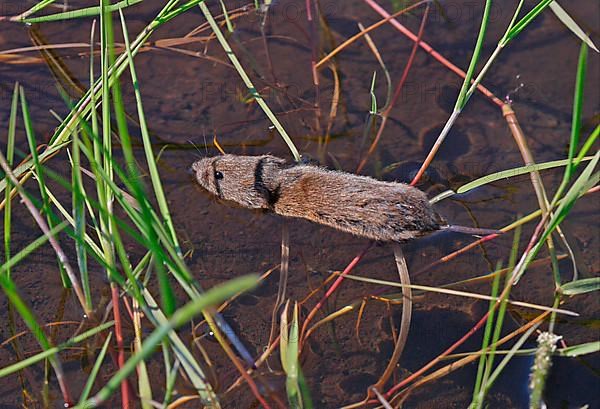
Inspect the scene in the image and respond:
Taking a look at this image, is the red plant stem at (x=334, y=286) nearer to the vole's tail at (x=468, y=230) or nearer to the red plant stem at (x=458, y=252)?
the red plant stem at (x=458, y=252)

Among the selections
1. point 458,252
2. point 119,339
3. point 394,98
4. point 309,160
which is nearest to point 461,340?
point 458,252

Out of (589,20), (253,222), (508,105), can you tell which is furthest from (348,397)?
(589,20)

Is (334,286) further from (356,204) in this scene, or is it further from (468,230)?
(468,230)

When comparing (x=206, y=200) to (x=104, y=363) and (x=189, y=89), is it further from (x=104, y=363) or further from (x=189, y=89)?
(x=104, y=363)

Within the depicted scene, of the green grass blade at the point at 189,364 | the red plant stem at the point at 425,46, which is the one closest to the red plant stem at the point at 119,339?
the green grass blade at the point at 189,364

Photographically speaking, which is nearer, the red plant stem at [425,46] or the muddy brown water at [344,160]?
the muddy brown water at [344,160]

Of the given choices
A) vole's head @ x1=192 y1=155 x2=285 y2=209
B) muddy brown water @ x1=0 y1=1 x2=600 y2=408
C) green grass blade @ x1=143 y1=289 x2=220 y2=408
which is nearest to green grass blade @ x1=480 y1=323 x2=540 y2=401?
muddy brown water @ x1=0 y1=1 x2=600 y2=408

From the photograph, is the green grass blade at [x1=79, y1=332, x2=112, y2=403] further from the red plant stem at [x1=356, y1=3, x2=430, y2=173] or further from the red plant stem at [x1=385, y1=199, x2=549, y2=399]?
the red plant stem at [x1=356, y1=3, x2=430, y2=173]
